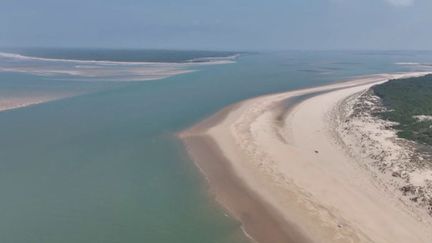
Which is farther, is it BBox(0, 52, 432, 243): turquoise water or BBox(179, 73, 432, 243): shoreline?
BBox(0, 52, 432, 243): turquoise water

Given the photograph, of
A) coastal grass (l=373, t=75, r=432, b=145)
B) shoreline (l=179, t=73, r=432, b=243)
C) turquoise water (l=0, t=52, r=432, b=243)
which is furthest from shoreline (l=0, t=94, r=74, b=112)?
coastal grass (l=373, t=75, r=432, b=145)

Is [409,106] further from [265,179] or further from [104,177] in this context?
[104,177]

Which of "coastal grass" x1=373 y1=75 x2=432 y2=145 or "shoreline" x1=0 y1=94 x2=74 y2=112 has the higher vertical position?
"shoreline" x1=0 y1=94 x2=74 y2=112

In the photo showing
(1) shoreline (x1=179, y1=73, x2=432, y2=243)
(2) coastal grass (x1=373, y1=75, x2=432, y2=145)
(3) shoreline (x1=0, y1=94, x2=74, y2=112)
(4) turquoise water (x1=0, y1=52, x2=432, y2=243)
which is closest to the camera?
(1) shoreline (x1=179, y1=73, x2=432, y2=243)

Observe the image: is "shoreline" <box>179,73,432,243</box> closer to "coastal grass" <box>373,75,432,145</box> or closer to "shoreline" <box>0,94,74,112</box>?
"coastal grass" <box>373,75,432,145</box>

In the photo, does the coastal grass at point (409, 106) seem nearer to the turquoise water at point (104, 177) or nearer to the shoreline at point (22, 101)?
the turquoise water at point (104, 177)

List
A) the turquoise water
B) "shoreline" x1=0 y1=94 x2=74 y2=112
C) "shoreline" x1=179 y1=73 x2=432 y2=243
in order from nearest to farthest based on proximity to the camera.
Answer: "shoreline" x1=179 y1=73 x2=432 y2=243
the turquoise water
"shoreline" x1=0 y1=94 x2=74 y2=112

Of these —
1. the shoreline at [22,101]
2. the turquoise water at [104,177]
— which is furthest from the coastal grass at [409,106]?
the shoreline at [22,101]
